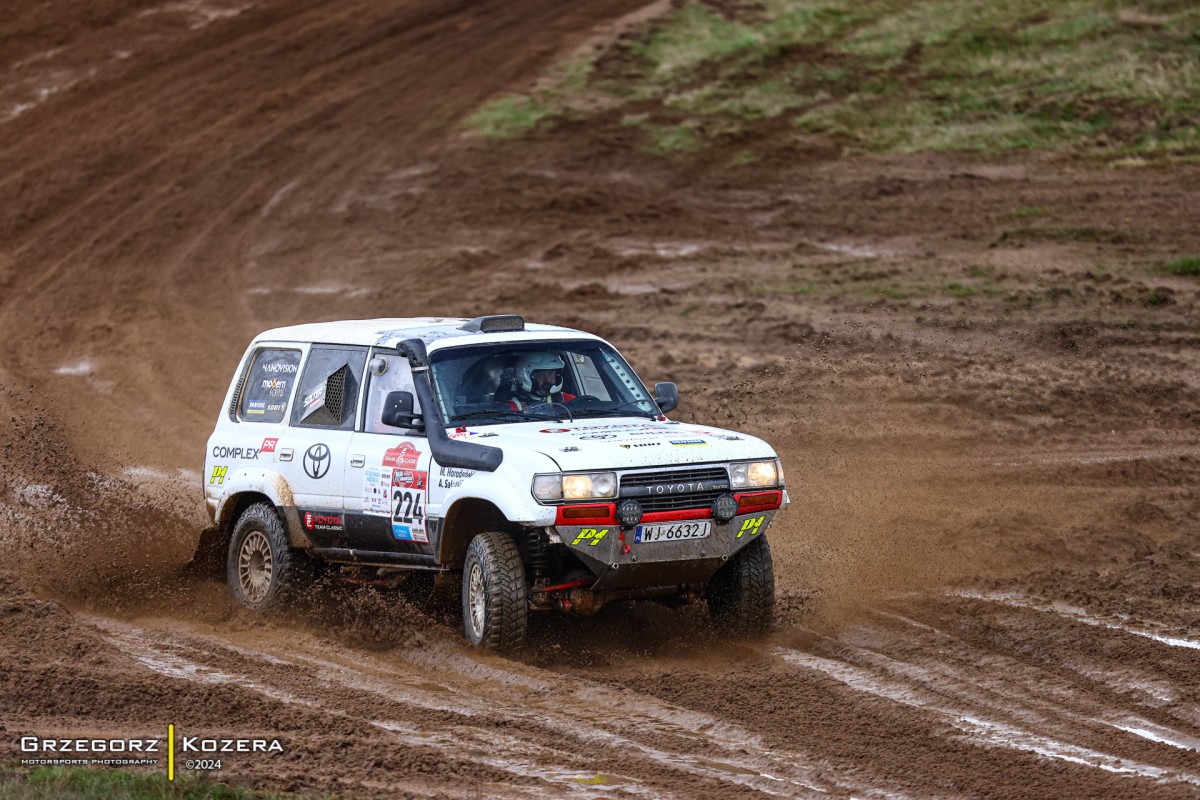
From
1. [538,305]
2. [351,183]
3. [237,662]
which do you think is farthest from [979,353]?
[351,183]

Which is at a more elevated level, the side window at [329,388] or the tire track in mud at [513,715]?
the side window at [329,388]

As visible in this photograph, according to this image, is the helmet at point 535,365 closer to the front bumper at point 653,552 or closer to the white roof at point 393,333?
the white roof at point 393,333

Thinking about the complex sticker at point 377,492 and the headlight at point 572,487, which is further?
the complex sticker at point 377,492

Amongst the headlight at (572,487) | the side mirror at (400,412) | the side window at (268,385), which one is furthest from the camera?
the side window at (268,385)

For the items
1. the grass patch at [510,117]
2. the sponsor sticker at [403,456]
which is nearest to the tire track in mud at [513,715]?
the sponsor sticker at [403,456]

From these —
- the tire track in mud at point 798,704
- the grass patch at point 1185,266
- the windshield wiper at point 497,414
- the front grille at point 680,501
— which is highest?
the grass patch at point 1185,266

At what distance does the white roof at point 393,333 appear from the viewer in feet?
32.6

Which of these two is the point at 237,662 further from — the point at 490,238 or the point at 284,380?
the point at 490,238

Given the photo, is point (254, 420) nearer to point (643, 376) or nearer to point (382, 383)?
point (382, 383)

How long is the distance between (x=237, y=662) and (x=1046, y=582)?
5.51 metres

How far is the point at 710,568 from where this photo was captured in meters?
8.95

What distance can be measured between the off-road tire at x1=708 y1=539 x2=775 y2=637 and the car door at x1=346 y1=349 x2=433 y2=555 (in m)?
1.84

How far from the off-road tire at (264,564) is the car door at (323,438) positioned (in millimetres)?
240

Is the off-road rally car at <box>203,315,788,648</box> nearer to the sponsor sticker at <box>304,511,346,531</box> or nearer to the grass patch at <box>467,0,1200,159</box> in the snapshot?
the sponsor sticker at <box>304,511,346,531</box>
